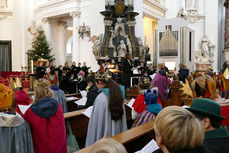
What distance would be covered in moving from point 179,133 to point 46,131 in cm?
201

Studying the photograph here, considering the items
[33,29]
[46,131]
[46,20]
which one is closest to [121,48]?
[46,20]

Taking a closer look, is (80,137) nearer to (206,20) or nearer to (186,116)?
(186,116)

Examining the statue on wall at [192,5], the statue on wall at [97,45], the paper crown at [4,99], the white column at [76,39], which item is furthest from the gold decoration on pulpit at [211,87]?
the statue on wall at [192,5]

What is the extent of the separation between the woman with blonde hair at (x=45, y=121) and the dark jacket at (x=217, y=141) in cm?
185

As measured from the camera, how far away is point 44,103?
2791 mm

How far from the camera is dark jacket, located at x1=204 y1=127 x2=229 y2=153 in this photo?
165cm

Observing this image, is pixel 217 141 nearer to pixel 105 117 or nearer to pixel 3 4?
pixel 105 117

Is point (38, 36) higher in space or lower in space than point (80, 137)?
higher

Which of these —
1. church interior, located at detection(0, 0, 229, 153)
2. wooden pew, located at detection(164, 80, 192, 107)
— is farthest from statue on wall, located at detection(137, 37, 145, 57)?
wooden pew, located at detection(164, 80, 192, 107)

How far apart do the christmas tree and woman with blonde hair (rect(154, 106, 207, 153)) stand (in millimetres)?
18689

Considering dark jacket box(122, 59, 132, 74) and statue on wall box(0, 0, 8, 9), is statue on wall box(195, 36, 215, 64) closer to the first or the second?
dark jacket box(122, 59, 132, 74)

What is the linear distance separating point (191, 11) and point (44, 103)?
2126 centimetres

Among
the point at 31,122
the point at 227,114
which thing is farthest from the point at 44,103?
the point at 227,114

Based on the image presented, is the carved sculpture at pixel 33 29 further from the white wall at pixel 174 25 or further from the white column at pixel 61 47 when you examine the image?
the white wall at pixel 174 25
